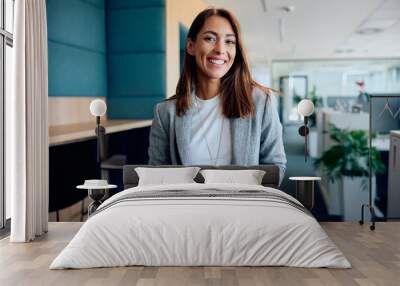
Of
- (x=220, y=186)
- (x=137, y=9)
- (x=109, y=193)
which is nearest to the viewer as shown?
(x=220, y=186)

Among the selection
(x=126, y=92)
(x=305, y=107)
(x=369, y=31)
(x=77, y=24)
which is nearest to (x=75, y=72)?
(x=77, y=24)

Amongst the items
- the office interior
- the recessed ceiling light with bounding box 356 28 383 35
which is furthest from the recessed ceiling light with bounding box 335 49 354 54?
the office interior

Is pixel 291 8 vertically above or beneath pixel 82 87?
above

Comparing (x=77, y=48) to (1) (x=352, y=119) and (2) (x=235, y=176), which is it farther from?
(1) (x=352, y=119)

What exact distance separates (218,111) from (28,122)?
152 centimetres

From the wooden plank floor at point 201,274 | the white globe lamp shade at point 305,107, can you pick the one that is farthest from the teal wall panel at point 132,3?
the wooden plank floor at point 201,274

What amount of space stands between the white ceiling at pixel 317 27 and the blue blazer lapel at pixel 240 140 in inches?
46.0

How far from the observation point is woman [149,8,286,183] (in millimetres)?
5168

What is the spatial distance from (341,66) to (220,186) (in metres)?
9.52

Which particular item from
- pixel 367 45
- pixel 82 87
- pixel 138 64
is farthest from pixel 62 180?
pixel 367 45

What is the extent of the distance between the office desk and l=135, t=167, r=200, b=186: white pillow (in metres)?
0.54

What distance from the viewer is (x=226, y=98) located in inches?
205

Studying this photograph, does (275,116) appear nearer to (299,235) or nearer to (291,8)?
(299,235)

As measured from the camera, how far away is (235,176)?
190 inches
